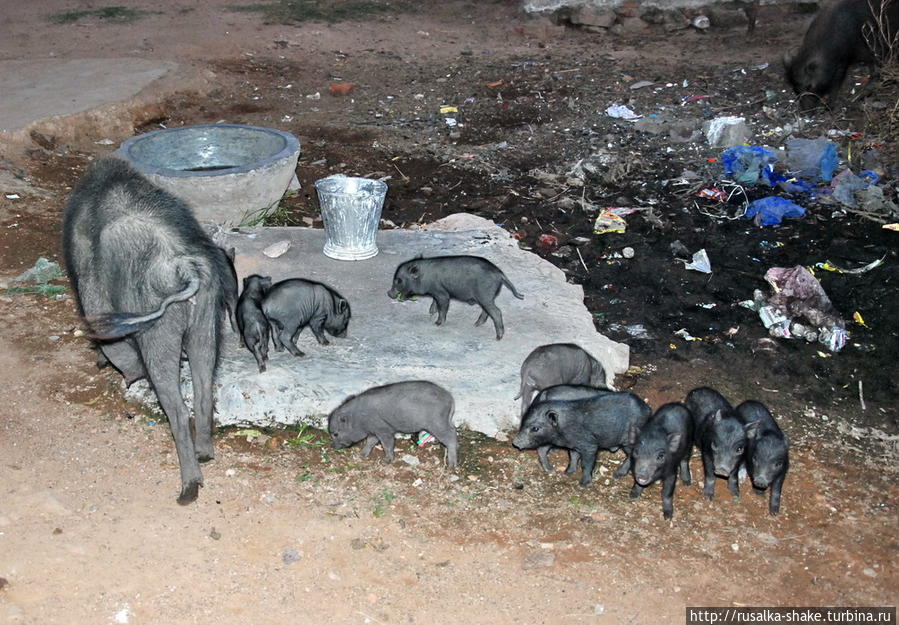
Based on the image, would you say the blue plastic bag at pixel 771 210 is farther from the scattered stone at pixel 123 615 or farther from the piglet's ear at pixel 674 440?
the scattered stone at pixel 123 615

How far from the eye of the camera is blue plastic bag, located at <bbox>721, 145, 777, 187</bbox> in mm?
8180

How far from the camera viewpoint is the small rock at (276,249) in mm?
6086

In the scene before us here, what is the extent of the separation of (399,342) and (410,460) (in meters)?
0.81

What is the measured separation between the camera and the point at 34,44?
1154 cm

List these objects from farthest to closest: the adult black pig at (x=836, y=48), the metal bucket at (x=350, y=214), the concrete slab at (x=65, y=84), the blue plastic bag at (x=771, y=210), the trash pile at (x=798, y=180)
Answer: the adult black pig at (x=836, y=48), the concrete slab at (x=65, y=84), the trash pile at (x=798, y=180), the blue plastic bag at (x=771, y=210), the metal bucket at (x=350, y=214)

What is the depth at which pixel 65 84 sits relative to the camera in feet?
31.9

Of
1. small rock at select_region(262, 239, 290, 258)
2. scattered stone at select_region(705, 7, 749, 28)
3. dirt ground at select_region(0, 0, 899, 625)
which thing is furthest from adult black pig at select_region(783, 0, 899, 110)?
small rock at select_region(262, 239, 290, 258)

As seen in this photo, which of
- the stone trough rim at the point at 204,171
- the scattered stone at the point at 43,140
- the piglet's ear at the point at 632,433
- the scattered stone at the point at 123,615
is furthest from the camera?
the scattered stone at the point at 43,140

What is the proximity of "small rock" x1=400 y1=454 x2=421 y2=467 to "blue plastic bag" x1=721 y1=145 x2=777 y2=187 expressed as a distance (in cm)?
493

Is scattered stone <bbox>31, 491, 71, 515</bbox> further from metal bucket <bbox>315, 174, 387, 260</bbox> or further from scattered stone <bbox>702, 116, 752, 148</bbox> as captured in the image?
scattered stone <bbox>702, 116, 752, 148</bbox>

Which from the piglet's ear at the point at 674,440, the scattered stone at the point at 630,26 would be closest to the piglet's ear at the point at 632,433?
the piglet's ear at the point at 674,440

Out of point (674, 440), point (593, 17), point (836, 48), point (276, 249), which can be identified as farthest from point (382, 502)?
point (593, 17)

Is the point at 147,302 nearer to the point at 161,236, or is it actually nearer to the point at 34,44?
the point at 161,236

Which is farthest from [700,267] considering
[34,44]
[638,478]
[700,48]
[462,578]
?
[34,44]
